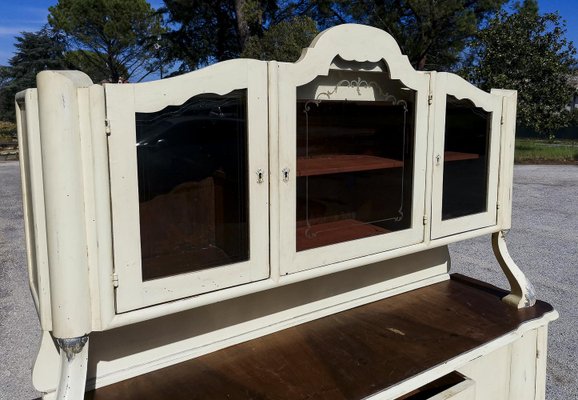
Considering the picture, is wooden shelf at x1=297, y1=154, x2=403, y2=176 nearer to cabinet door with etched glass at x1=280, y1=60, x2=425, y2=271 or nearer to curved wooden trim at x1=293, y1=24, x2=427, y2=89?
cabinet door with etched glass at x1=280, y1=60, x2=425, y2=271

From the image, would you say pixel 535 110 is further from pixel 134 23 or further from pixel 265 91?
pixel 134 23

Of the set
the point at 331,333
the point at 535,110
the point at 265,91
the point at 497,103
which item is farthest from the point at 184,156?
the point at 535,110

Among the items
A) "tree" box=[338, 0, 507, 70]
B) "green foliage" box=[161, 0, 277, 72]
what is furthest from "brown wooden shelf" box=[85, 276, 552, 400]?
"tree" box=[338, 0, 507, 70]

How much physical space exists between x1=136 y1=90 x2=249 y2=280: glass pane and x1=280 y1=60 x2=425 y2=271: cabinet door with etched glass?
6.4 inches

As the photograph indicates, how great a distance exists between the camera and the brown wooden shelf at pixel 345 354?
4.14 ft

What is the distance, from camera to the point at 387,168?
5.11 feet

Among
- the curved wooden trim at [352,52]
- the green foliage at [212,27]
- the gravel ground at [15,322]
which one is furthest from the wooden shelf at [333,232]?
the green foliage at [212,27]

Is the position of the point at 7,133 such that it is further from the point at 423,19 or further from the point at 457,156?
the point at 457,156

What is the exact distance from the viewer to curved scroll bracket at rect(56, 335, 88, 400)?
106cm

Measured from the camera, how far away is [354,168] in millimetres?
1529

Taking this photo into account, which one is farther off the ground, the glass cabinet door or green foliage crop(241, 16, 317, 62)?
green foliage crop(241, 16, 317, 62)

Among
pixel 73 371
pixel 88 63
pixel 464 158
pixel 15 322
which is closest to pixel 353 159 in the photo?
pixel 464 158

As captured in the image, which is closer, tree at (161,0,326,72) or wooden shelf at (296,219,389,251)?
wooden shelf at (296,219,389,251)

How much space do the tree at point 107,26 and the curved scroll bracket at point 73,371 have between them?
18.1 meters
